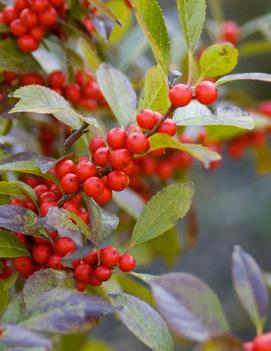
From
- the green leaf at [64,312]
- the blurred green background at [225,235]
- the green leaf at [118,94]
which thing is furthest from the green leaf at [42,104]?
the blurred green background at [225,235]

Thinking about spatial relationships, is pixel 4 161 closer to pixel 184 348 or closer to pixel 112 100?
pixel 112 100

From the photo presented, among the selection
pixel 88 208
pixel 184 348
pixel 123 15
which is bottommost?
pixel 184 348

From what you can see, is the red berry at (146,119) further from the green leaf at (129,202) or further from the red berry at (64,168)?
the green leaf at (129,202)

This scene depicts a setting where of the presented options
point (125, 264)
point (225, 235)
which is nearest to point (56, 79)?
point (125, 264)

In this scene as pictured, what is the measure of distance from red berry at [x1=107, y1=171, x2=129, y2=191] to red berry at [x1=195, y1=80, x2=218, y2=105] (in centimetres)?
13

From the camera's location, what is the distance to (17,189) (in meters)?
0.84

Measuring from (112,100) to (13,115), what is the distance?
0.18 m

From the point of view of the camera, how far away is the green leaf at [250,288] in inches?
27.1

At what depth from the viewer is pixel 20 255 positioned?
0.83 metres

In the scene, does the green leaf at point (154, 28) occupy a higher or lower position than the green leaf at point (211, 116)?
higher

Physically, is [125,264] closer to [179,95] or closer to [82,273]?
[82,273]

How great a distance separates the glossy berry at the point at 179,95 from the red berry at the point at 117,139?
0.24 feet

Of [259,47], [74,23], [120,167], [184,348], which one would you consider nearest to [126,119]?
[120,167]

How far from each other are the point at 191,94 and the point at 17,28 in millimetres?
401
